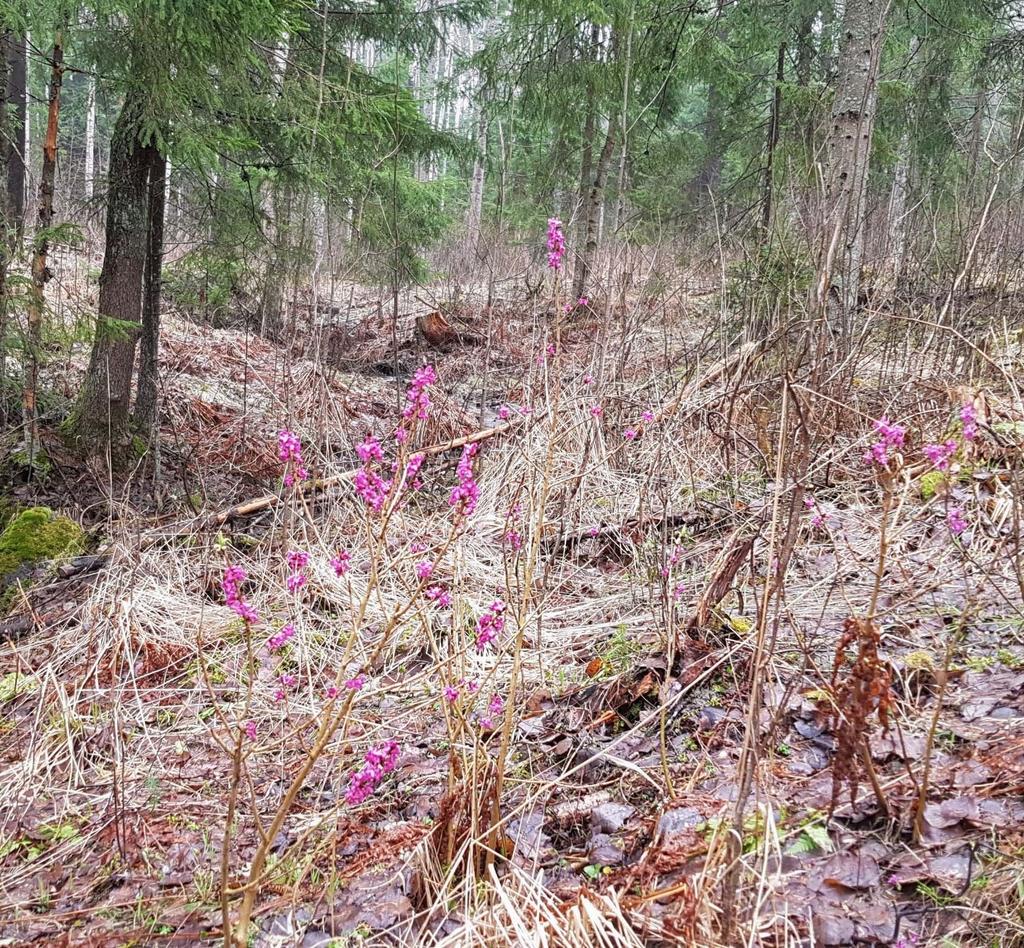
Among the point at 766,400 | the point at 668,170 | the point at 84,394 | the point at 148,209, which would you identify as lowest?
the point at 84,394

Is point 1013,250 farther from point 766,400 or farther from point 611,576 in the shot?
point 611,576

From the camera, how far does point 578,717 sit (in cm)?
260

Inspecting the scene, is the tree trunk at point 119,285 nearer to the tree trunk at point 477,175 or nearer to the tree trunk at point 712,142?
the tree trunk at point 477,175

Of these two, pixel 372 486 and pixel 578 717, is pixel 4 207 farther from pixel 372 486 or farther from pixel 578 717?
pixel 578 717

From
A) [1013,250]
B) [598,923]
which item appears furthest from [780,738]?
[1013,250]

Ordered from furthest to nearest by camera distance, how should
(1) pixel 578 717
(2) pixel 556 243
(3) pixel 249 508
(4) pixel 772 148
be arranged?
(4) pixel 772 148
(3) pixel 249 508
(1) pixel 578 717
(2) pixel 556 243

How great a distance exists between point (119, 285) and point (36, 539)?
2332 millimetres

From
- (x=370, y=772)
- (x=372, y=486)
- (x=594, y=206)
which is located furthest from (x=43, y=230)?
(x=594, y=206)

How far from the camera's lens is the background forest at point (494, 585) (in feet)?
5.75

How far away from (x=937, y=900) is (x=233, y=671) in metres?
2.80

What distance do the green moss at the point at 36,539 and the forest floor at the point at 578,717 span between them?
211 mm

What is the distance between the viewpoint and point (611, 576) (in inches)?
149

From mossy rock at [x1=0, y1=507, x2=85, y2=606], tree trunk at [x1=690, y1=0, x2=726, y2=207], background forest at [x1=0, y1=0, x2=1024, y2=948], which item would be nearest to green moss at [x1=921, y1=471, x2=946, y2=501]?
background forest at [x1=0, y1=0, x2=1024, y2=948]

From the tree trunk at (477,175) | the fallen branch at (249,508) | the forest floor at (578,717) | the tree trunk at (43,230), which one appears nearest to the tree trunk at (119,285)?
the tree trunk at (43,230)
